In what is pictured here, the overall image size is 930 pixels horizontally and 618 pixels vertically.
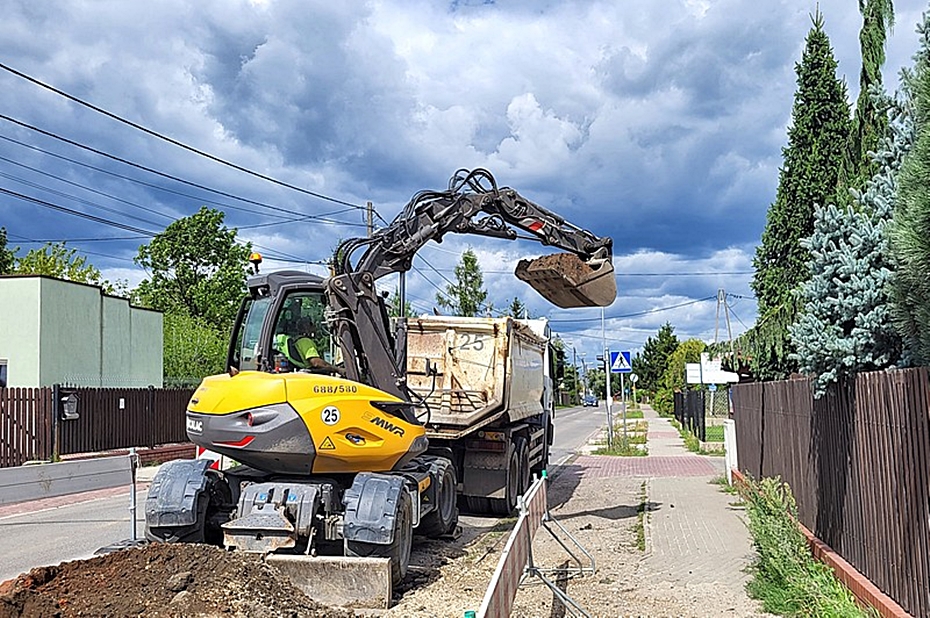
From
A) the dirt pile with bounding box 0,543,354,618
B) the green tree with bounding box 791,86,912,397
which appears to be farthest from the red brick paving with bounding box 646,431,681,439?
the dirt pile with bounding box 0,543,354,618

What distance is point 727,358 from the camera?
1917 cm

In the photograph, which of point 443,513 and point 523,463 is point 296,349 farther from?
point 523,463

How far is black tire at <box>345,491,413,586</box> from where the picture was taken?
341 inches

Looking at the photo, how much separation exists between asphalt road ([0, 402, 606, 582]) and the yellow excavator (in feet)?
8.71

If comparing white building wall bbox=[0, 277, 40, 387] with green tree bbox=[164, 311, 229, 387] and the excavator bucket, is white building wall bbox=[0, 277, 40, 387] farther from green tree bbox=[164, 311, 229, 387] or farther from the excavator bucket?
the excavator bucket

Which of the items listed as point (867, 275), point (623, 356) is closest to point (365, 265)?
point (867, 275)

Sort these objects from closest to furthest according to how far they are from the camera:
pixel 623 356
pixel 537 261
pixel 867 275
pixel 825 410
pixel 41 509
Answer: pixel 867 275, pixel 825 410, pixel 537 261, pixel 41 509, pixel 623 356

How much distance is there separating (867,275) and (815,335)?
0.63 meters

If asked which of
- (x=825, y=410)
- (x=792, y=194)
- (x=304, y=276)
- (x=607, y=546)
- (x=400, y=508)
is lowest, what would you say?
(x=607, y=546)

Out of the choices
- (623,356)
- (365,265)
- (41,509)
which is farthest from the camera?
(623,356)

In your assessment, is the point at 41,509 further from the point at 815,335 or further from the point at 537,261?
the point at 815,335

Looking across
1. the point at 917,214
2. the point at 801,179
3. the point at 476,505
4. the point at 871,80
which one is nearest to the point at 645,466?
the point at 476,505

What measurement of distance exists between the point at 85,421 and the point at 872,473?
Answer: 20.9 metres

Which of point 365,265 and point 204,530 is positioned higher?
point 365,265
